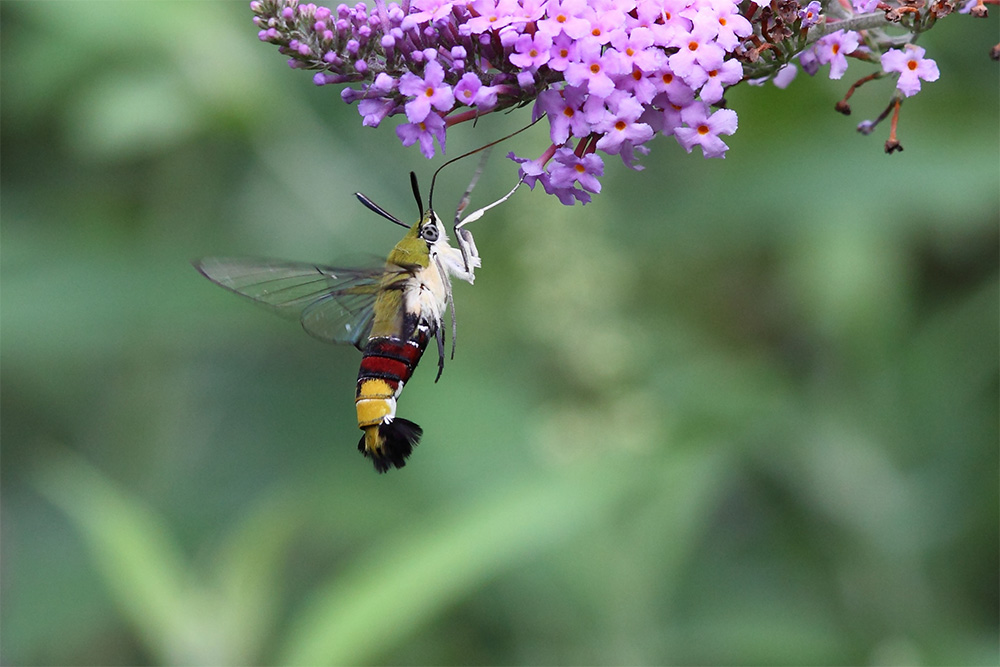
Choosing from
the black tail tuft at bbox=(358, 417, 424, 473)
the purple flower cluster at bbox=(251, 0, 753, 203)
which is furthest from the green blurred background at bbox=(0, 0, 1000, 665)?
the purple flower cluster at bbox=(251, 0, 753, 203)

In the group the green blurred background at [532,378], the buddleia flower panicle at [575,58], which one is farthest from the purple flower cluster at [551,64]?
the green blurred background at [532,378]

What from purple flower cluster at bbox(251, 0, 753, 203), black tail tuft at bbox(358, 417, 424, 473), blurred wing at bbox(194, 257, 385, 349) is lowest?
black tail tuft at bbox(358, 417, 424, 473)

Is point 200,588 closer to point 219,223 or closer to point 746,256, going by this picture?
point 219,223

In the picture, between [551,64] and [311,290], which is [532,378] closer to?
[311,290]

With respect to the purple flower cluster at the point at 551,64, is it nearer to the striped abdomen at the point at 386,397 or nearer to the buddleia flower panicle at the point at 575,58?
the buddleia flower panicle at the point at 575,58

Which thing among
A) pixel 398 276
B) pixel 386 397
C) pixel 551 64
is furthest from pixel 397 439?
pixel 551 64

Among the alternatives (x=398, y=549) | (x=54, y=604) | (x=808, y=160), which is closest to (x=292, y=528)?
(x=398, y=549)

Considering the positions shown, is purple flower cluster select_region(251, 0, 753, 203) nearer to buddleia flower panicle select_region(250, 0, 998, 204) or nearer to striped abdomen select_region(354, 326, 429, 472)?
buddleia flower panicle select_region(250, 0, 998, 204)
